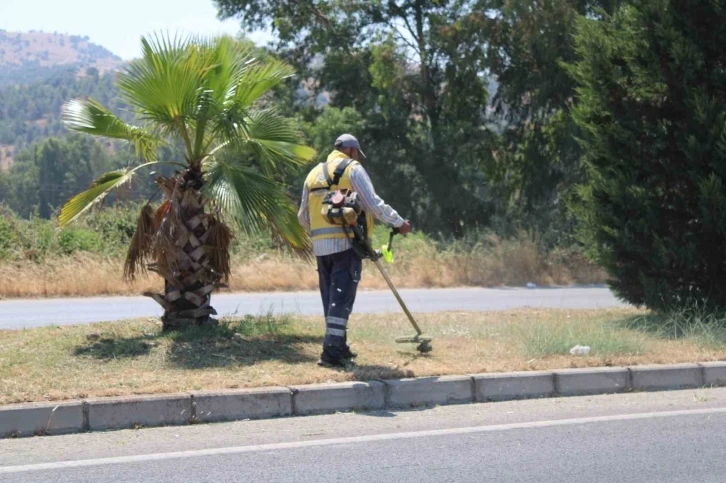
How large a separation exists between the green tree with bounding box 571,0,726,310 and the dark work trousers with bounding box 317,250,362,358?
4.16 metres

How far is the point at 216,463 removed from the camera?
5.83 m

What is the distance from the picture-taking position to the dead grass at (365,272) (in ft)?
55.6

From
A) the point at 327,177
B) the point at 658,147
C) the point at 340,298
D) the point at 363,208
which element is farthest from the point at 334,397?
the point at 658,147

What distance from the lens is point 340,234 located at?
8.06 metres

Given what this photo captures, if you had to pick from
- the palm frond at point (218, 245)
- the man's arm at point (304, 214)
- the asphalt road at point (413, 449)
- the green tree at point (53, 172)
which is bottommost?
the asphalt road at point (413, 449)

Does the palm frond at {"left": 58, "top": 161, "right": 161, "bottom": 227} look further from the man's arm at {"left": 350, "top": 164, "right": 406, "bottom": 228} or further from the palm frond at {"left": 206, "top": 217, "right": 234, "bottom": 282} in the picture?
the man's arm at {"left": 350, "top": 164, "right": 406, "bottom": 228}

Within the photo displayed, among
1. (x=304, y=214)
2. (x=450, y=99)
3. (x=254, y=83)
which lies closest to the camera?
A: (x=304, y=214)

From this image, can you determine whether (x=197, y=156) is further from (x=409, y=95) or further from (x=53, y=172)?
(x=53, y=172)

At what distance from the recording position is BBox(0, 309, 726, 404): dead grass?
734cm

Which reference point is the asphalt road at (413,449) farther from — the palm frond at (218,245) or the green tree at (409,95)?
the green tree at (409,95)

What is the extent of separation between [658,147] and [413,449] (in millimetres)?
6011

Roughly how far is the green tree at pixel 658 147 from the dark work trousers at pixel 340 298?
13.6 feet

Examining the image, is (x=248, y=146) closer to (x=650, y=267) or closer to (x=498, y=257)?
(x=650, y=267)

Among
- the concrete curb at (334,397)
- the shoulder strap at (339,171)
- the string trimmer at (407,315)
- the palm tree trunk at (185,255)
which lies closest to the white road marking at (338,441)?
the concrete curb at (334,397)
